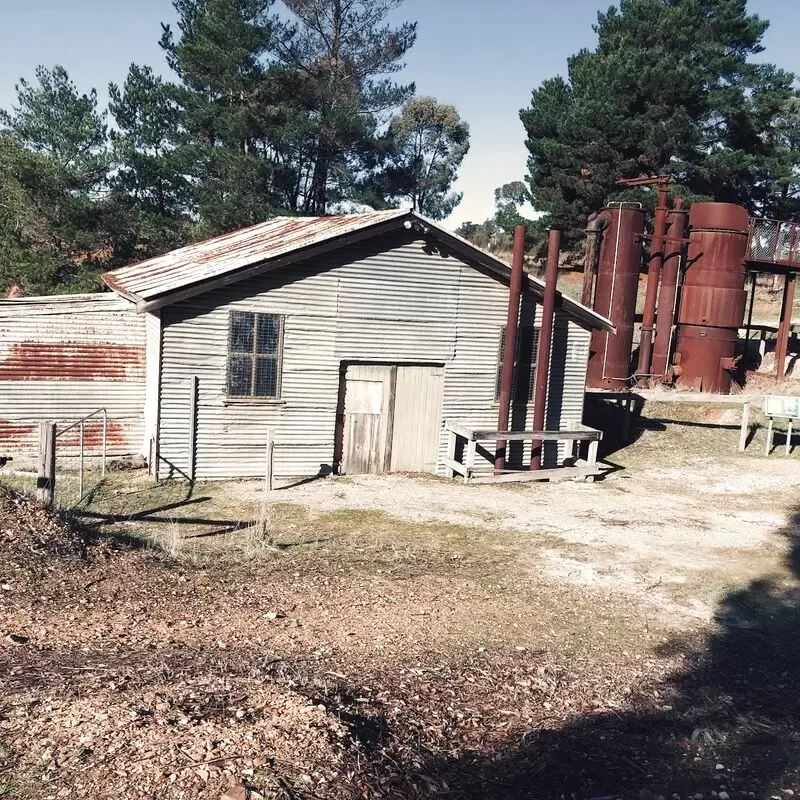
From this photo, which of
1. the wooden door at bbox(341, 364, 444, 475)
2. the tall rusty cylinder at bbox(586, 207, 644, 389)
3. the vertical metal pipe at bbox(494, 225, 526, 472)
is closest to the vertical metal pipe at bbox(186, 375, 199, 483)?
the wooden door at bbox(341, 364, 444, 475)

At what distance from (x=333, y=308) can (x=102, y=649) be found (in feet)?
32.4

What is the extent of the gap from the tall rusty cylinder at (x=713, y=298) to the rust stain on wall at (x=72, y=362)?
1810 centimetres

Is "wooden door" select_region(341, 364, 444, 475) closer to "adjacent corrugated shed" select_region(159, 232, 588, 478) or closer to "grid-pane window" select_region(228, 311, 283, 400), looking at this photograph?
"adjacent corrugated shed" select_region(159, 232, 588, 478)

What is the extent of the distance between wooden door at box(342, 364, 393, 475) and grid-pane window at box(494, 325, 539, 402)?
2542mm

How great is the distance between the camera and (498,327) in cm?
1764

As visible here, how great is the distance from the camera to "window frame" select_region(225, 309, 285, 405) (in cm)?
1560

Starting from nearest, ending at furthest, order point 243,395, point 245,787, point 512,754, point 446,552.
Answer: point 245,787 < point 512,754 < point 446,552 < point 243,395

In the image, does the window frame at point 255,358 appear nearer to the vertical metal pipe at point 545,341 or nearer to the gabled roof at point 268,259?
the gabled roof at point 268,259

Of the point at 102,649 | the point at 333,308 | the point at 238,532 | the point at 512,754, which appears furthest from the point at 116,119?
the point at 512,754

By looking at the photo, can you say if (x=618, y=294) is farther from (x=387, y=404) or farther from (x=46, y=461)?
(x=46, y=461)

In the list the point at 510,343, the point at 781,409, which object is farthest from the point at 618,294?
the point at 510,343

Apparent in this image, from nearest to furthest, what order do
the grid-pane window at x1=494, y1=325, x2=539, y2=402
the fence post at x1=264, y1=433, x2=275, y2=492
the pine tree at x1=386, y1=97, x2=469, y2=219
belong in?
the fence post at x1=264, y1=433, x2=275, y2=492
the grid-pane window at x1=494, y1=325, x2=539, y2=402
the pine tree at x1=386, y1=97, x2=469, y2=219

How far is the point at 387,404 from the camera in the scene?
17.0 m

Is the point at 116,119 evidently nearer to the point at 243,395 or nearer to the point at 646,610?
the point at 243,395
